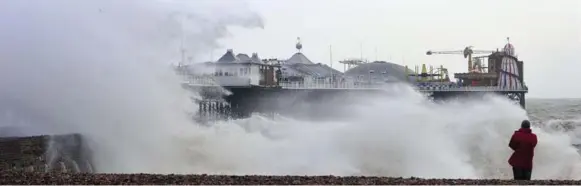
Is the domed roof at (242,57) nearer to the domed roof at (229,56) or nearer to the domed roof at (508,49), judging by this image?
the domed roof at (229,56)

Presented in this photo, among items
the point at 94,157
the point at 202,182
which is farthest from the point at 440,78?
the point at 202,182

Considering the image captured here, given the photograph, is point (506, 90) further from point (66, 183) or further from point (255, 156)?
point (66, 183)

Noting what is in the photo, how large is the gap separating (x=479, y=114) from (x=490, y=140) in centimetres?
556

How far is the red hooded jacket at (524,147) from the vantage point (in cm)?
1180

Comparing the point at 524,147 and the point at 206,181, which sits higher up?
the point at 524,147

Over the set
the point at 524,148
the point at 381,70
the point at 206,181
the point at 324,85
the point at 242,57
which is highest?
the point at 242,57

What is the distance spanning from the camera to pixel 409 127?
27484 millimetres

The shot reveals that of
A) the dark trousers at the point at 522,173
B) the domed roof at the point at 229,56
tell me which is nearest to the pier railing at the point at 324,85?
the domed roof at the point at 229,56

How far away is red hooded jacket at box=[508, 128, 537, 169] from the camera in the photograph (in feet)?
38.7

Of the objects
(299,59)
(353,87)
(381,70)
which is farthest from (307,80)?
(381,70)

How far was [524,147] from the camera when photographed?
11859 millimetres

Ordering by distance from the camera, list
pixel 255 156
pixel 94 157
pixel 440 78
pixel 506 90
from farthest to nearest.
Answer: pixel 440 78
pixel 506 90
pixel 255 156
pixel 94 157

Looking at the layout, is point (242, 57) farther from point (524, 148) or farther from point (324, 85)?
point (524, 148)

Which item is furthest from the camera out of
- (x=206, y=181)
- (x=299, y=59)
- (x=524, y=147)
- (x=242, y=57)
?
(x=299, y=59)
